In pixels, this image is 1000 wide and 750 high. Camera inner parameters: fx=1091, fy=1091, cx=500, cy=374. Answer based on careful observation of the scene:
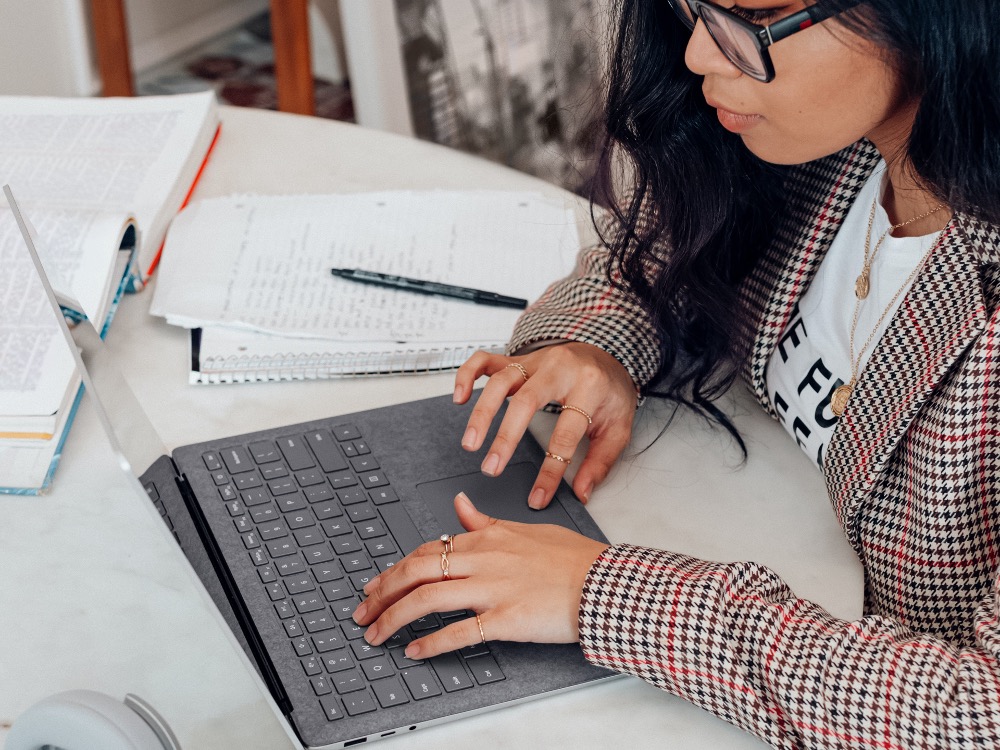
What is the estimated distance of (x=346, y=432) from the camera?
0.91m

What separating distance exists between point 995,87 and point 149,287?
80 cm

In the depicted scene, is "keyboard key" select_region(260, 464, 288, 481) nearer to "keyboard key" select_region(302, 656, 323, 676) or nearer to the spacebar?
the spacebar

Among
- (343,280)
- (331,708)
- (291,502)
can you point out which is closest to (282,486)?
(291,502)

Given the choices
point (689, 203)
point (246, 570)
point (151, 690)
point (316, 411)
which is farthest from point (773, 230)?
point (151, 690)

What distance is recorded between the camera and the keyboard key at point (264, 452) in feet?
2.88

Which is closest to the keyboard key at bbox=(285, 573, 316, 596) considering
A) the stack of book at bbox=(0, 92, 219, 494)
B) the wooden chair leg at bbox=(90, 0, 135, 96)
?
the stack of book at bbox=(0, 92, 219, 494)

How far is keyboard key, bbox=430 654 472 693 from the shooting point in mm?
698

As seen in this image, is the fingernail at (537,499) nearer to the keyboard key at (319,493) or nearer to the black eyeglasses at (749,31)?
the keyboard key at (319,493)

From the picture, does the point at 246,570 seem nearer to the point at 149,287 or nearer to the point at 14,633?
the point at 14,633

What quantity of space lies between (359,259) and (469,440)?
13.6 inches

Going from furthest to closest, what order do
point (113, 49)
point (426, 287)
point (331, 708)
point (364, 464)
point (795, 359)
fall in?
point (113, 49)
point (426, 287)
point (795, 359)
point (364, 464)
point (331, 708)

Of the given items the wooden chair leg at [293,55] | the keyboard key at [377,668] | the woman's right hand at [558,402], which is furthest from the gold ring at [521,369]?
the wooden chair leg at [293,55]

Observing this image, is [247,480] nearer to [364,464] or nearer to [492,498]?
[364,464]

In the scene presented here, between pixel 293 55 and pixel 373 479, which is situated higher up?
pixel 373 479
